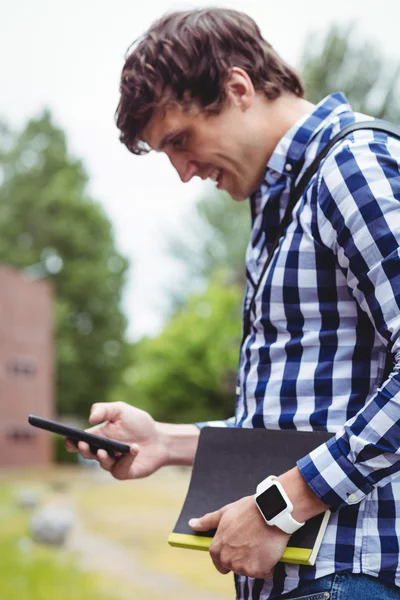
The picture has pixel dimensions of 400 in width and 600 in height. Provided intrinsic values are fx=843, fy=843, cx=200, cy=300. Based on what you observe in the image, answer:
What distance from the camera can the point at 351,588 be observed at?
127cm

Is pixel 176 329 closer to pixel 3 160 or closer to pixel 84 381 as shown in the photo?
pixel 84 381

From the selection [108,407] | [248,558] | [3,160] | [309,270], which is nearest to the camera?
[248,558]

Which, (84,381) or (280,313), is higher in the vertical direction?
(280,313)

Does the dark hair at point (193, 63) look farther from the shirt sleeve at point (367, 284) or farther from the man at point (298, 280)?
the shirt sleeve at point (367, 284)

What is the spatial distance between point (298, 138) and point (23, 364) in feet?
69.5

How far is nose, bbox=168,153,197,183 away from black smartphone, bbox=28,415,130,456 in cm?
54

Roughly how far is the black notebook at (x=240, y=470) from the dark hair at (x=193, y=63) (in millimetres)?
608

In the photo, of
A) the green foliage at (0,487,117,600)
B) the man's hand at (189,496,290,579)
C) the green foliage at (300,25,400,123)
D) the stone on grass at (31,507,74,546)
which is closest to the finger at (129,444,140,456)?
the man's hand at (189,496,290,579)

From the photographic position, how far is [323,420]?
1.37m

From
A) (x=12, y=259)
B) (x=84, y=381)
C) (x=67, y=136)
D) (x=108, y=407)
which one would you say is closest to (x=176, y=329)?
(x=84, y=381)

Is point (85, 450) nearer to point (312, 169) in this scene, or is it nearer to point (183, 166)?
point (183, 166)

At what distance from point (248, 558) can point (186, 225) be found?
28796 millimetres

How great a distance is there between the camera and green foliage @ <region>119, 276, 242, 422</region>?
2595cm

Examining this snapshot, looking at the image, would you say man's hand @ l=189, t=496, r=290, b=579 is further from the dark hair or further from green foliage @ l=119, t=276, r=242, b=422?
green foliage @ l=119, t=276, r=242, b=422
